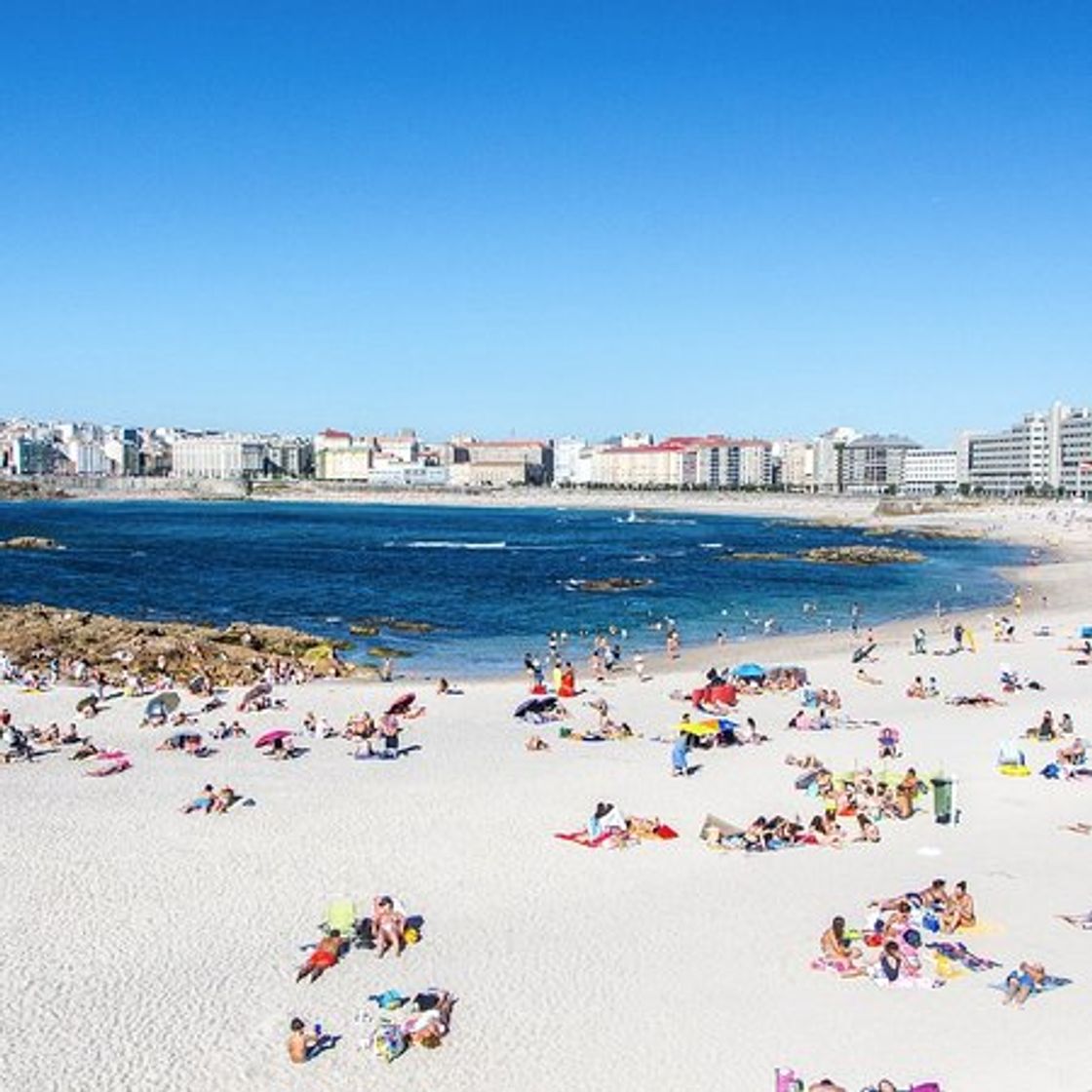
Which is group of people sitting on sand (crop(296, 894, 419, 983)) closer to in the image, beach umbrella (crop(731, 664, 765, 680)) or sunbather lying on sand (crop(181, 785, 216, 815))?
sunbather lying on sand (crop(181, 785, 216, 815))

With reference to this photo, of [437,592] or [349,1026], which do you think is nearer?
[349,1026]

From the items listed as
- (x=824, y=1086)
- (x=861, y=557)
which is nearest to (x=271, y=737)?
(x=824, y=1086)

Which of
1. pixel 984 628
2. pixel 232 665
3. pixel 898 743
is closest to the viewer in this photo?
pixel 898 743

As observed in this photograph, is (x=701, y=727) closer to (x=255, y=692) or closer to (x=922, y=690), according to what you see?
(x=922, y=690)

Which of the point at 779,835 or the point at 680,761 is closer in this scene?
the point at 779,835

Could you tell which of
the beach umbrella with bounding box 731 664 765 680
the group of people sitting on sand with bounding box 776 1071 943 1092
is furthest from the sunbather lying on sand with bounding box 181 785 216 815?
the beach umbrella with bounding box 731 664 765 680

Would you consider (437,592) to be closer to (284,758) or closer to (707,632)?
(707,632)

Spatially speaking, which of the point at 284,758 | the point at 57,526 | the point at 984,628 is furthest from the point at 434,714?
the point at 57,526
